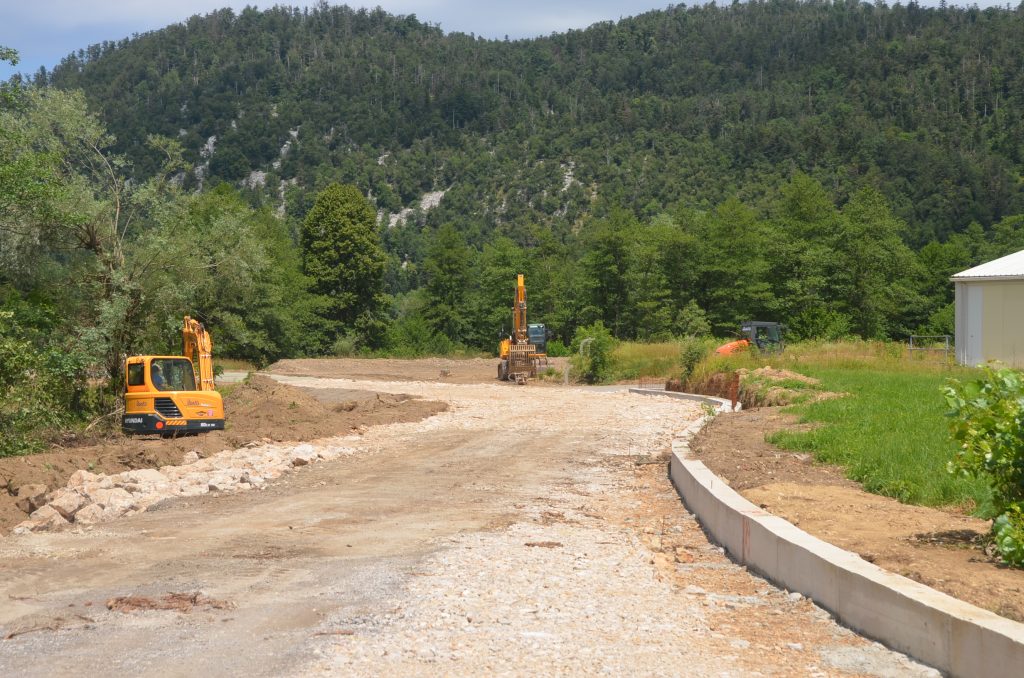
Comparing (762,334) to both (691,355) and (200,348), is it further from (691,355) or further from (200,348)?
(200,348)

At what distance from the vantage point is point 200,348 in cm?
2461

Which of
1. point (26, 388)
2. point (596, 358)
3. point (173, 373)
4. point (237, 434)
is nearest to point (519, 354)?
point (596, 358)

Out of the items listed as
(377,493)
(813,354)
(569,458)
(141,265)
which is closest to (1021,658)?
(377,493)

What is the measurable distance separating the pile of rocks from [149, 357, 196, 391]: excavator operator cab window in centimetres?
390

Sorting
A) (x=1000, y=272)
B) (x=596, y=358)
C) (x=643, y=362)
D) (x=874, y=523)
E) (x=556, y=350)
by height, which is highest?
(x=1000, y=272)

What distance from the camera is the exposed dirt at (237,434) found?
14.8 metres

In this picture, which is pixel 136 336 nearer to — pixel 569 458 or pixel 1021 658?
pixel 569 458

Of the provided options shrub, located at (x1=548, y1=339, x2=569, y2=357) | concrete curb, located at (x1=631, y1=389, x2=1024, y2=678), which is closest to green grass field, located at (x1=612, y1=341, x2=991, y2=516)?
concrete curb, located at (x1=631, y1=389, x2=1024, y2=678)

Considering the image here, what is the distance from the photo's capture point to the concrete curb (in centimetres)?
535

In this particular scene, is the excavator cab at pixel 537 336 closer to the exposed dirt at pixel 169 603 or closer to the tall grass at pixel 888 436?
the tall grass at pixel 888 436

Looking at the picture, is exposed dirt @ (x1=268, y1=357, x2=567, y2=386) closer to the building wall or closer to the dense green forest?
the dense green forest

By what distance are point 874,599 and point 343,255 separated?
73.2 m

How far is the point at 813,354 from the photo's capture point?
32.9 meters

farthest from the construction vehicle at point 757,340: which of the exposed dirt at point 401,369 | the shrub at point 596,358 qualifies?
the exposed dirt at point 401,369
